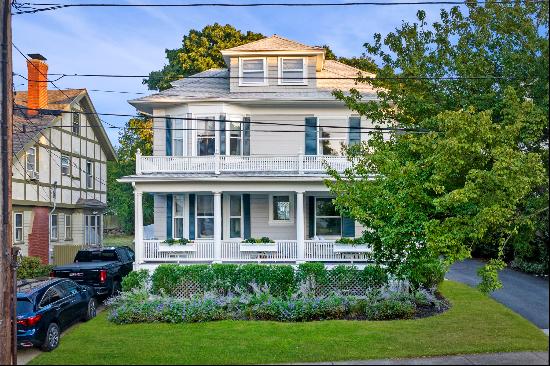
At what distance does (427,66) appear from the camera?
1639 cm

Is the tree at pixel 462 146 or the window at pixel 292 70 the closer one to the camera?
the tree at pixel 462 146

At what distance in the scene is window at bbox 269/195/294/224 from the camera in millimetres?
22078

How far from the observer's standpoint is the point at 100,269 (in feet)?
55.7

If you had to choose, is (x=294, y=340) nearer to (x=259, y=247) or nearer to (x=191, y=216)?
(x=259, y=247)

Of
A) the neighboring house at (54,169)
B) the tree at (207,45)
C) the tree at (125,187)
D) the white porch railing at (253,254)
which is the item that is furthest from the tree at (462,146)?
the tree at (125,187)

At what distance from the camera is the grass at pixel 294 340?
34.7ft

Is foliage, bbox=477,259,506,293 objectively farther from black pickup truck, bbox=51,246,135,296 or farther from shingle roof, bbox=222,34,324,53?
shingle roof, bbox=222,34,324,53

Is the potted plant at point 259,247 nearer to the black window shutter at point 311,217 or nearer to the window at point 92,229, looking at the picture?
the black window shutter at point 311,217

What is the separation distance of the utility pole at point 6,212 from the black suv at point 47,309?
120 centimetres

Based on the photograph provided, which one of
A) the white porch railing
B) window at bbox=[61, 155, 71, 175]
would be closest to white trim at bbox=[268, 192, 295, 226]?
the white porch railing

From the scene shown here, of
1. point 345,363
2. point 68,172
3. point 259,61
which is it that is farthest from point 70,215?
point 345,363

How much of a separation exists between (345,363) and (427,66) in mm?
9910

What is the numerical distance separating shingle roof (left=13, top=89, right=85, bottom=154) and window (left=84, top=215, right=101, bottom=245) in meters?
7.21

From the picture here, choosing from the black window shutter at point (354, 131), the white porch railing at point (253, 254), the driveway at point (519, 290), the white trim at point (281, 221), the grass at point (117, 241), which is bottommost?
the grass at point (117, 241)
